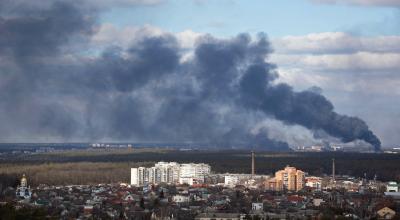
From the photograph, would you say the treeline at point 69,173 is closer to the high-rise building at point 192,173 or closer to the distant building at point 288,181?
the high-rise building at point 192,173

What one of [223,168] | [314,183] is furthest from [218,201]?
[223,168]

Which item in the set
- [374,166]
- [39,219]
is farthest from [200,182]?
[39,219]

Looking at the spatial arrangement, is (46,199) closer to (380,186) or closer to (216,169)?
(380,186)

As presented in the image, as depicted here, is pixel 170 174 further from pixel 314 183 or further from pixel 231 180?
pixel 314 183

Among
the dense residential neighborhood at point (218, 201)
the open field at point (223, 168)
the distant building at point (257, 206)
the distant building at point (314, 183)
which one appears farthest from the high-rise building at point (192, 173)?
the distant building at point (257, 206)

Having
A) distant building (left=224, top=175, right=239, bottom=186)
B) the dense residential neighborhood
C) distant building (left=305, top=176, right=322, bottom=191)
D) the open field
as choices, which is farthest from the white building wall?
distant building (left=305, top=176, right=322, bottom=191)

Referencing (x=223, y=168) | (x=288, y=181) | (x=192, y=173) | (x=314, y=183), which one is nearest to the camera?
(x=314, y=183)

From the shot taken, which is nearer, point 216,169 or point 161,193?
point 161,193
